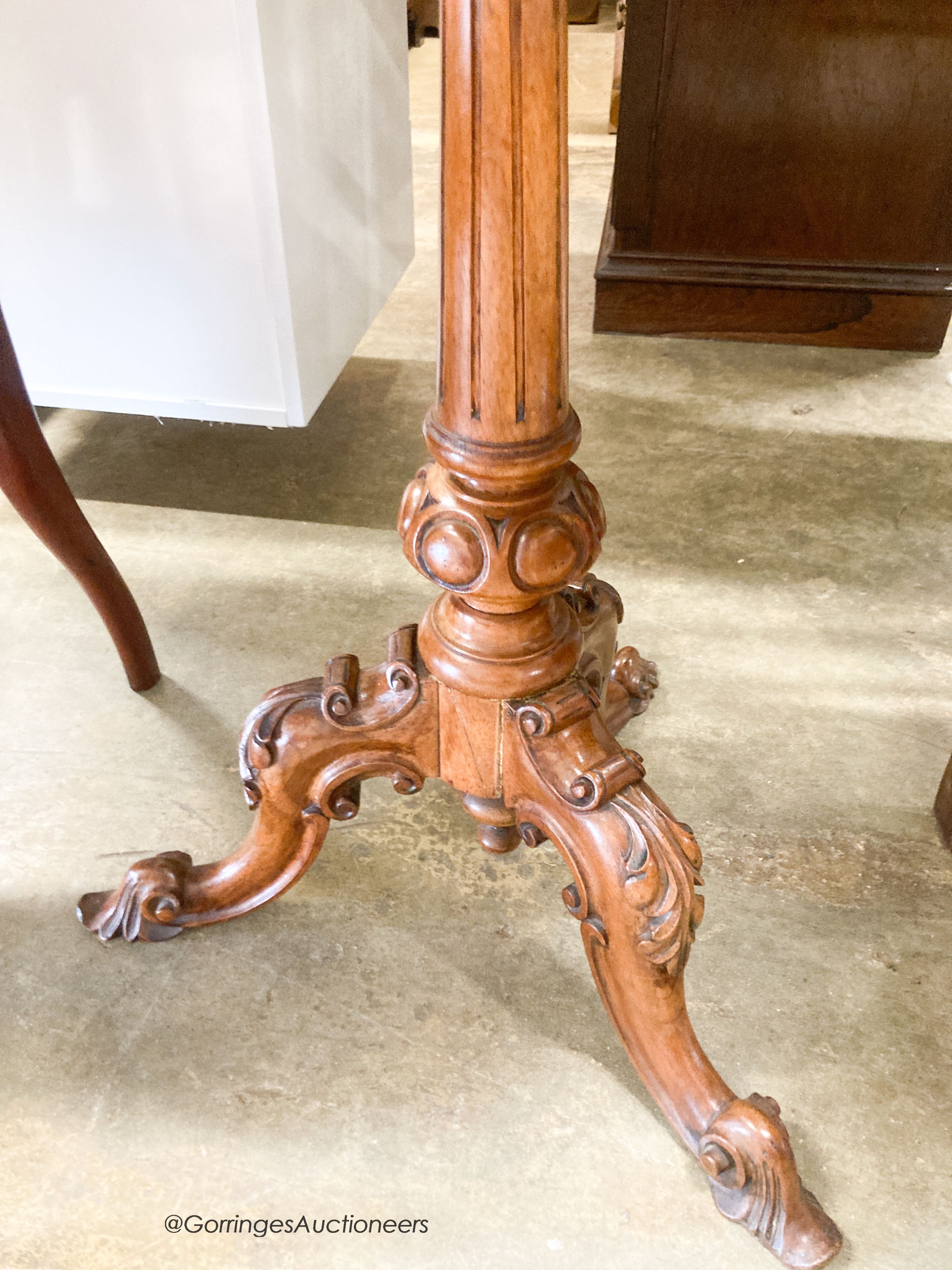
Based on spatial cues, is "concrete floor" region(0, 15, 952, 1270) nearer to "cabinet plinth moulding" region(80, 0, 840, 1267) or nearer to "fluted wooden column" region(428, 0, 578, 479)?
"cabinet plinth moulding" region(80, 0, 840, 1267)

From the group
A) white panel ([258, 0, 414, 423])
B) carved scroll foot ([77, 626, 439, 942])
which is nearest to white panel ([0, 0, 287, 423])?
white panel ([258, 0, 414, 423])

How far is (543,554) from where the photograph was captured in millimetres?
673

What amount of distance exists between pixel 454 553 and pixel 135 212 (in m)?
0.70

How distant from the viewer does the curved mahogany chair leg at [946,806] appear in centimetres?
99

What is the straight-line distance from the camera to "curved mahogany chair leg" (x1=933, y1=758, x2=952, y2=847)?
99cm

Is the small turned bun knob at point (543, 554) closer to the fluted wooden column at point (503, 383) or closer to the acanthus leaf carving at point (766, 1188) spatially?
the fluted wooden column at point (503, 383)

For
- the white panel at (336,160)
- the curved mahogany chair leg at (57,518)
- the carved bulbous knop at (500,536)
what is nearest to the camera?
the carved bulbous knop at (500,536)

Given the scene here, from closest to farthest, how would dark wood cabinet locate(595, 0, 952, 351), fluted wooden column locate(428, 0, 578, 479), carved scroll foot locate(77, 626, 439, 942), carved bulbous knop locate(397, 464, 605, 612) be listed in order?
fluted wooden column locate(428, 0, 578, 479)
carved bulbous knop locate(397, 464, 605, 612)
carved scroll foot locate(77, 626, 439, 942)
dark wood cabinet locate(595, 0, 952, 351)

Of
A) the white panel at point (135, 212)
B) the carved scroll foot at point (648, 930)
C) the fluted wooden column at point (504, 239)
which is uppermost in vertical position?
the fluted wooden column at point (504, 239)

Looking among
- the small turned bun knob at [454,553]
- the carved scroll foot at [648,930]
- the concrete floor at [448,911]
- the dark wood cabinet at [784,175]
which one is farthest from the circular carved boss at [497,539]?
the dark wood cabinet at [784,175]

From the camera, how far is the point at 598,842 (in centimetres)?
73

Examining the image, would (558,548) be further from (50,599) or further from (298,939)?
(50,599)

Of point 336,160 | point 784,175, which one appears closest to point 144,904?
Answer: point 336,160

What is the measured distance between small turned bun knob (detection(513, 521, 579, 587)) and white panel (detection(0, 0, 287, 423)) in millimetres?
621
